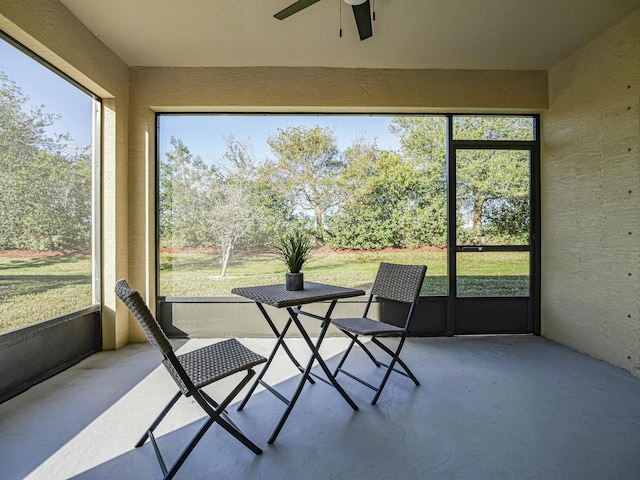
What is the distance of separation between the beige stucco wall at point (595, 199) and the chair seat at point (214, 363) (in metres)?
3.28

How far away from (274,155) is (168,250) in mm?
1668

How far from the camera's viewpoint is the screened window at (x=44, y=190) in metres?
2.63

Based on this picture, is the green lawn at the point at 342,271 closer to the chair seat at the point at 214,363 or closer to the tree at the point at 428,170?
the tree at the point at 428,170

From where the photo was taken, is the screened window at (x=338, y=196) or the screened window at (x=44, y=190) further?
the screened window at (x=338, y=196)

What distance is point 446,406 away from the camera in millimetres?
2508

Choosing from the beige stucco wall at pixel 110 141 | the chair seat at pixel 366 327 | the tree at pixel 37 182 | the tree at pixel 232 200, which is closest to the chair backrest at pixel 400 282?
the chair seat at pixel 366 327

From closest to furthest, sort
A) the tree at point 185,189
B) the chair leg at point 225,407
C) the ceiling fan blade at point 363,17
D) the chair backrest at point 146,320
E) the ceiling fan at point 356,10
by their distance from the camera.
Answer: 1. the chair backrest at point 146,320
2. the chair leg at point 225,407
3. the ceiling fan at point 356,10
4. the ceiling fan blade at point 363,17
5. the tree at point 185,189

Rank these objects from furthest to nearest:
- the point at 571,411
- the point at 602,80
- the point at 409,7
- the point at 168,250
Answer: the point at 168,250
the point at 602,80
the point at 409,7
the point at 571,411

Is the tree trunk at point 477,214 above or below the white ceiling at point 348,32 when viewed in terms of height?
below

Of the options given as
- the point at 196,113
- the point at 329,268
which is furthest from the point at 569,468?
the point at 196,113

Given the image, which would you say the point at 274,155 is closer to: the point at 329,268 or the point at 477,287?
the point at 329,268

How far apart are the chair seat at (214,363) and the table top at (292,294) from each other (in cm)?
33

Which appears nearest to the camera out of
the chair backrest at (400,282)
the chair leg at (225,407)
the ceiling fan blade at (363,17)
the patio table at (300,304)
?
the chair leg at (225,407)

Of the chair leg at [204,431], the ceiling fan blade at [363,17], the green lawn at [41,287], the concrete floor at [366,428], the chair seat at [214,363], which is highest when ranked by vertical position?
the ceiling fan blade at [363,17]
